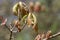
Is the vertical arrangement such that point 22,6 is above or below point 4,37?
above

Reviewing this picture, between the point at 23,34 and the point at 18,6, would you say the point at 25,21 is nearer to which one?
the point at 18,6

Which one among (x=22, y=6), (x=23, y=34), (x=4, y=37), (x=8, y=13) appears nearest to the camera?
(x=22, y=6)

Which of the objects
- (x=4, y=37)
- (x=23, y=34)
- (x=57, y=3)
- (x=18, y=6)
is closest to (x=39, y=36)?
(x=18, y=6)

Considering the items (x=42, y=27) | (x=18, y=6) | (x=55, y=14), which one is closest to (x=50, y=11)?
(x=55, y=14)

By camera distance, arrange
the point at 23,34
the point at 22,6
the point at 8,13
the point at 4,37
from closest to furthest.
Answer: the point at 22,6 → the point at 4,37 → the point at 23,34 → the point at 8,13

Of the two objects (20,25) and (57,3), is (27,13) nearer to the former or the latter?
(20,25)

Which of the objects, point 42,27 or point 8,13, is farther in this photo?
point 8,13

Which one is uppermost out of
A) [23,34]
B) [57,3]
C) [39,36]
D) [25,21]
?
[25,21]

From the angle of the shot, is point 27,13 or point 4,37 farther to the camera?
point 4,37

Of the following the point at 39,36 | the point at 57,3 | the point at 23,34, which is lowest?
the point at 23,34
